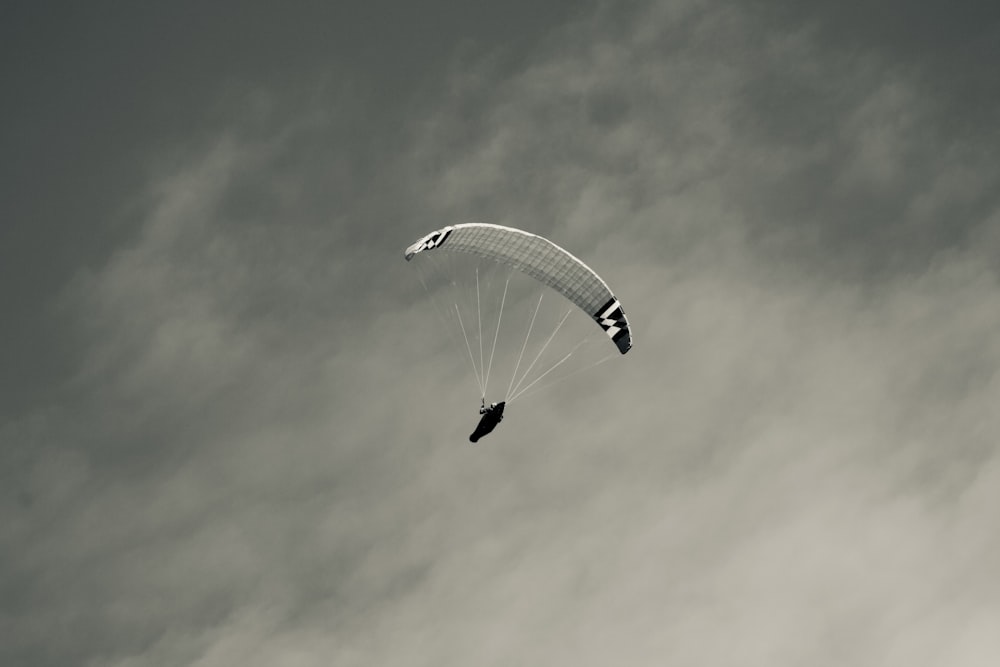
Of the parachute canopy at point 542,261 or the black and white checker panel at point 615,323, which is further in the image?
the black and white checker panel at point 615,323

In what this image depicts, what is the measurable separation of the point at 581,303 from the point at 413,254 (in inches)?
267

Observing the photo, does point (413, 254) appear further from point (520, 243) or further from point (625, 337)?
point (625, 337)

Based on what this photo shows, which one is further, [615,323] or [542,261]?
[615,323]

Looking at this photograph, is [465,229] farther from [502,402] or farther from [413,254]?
[502,402]

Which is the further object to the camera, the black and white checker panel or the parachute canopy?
the black and white checker panel

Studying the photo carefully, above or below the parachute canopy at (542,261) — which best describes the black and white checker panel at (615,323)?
below

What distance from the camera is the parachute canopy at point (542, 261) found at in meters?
42.2

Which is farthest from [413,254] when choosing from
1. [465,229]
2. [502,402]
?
[502,402]

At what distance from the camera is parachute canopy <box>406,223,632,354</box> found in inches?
1662

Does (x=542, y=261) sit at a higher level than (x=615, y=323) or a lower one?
higher

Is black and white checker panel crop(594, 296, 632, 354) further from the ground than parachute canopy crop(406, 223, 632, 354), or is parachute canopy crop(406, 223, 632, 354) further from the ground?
parachute canopy crop(406, 223, 632, 354)

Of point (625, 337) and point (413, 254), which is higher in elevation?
point (413, 254)

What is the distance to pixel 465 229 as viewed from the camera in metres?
42.1

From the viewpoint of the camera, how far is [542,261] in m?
43.0
